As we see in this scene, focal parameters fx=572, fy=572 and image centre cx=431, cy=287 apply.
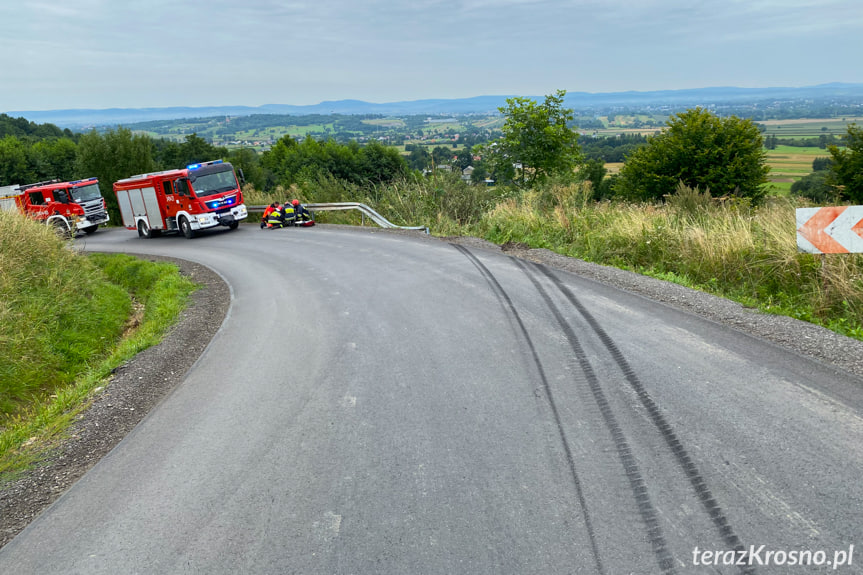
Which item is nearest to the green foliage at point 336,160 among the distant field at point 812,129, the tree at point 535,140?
the tree at point 535,140

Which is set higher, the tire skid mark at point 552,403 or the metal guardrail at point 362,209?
the tire skid mark at point 552,403

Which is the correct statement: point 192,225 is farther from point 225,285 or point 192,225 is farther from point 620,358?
point 620,358

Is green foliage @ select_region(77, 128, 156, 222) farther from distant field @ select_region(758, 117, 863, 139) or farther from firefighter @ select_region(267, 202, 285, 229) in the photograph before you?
distant field @ select_region(758, 117, 863, 139)

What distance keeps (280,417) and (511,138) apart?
34205mm

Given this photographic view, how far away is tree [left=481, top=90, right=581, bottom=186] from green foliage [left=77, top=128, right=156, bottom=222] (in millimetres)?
29526

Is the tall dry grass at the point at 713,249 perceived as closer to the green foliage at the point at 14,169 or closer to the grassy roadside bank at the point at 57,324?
the grassy roadside bank at the point at 57,324

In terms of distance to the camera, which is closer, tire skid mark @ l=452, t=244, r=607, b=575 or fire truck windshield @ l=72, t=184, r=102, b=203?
tire skid mark @ l=452, t=244, r=607, b=575

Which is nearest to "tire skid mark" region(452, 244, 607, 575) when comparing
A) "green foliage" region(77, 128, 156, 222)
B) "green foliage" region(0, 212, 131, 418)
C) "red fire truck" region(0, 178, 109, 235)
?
"green foliage" region(0, 212, 131, 418)

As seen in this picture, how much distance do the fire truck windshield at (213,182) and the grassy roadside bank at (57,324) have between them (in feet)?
18.8

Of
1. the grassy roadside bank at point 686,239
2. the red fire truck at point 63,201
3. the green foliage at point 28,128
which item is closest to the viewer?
the grassy roadside bank at point 686,239

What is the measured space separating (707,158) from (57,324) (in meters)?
28.3

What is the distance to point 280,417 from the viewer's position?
212 inches

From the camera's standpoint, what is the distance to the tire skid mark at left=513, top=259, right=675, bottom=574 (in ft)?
10.5

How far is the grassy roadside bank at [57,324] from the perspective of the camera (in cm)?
657
